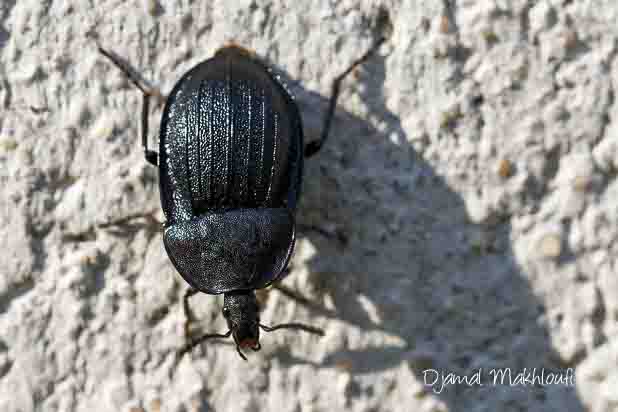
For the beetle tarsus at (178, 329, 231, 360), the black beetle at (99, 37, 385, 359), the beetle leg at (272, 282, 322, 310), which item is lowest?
the beetle tarsus at (178, 329, 231, 360)

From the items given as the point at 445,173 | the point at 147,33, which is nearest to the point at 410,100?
the point at 445,173

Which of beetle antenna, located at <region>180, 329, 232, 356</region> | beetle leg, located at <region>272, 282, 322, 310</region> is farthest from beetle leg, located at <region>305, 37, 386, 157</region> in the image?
beetle antenna, located at <region>180, 329, 232, 356</region>

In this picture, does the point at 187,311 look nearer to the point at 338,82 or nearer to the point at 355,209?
the point at 355,209

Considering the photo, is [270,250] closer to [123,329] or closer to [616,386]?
[123,329]

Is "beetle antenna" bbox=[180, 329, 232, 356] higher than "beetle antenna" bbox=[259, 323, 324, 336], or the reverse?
"beetle antenna" bbox=[259, 323, 324, 336]

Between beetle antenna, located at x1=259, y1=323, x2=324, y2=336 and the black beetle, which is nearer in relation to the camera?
the black beetle

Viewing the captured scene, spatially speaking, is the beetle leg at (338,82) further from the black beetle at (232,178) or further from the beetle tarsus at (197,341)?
the beetle tarsus at (197,341)

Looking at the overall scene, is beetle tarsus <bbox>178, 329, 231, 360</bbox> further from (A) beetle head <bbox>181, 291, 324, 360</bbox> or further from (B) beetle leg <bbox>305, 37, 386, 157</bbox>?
(B) beetle leg <bbox>305, 37, 386, 157</bbox>

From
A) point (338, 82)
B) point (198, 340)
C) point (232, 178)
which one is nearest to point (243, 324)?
point (198, 340)
